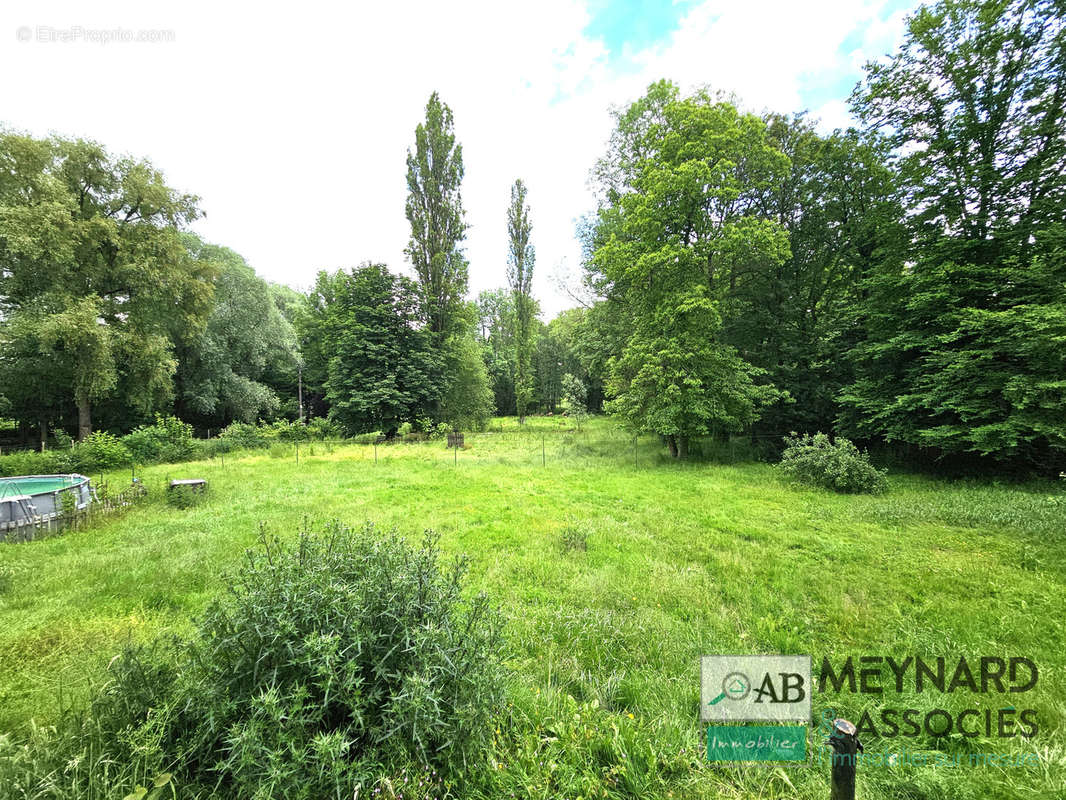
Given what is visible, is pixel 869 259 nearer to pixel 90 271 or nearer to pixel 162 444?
pixel 162 444

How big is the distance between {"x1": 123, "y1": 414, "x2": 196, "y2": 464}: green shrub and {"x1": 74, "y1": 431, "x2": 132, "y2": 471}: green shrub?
818 millimetres

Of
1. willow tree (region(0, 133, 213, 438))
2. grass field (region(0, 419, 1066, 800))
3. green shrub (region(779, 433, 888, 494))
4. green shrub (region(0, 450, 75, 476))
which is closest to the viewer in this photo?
grass field (region(0, 419, 1066, 800))

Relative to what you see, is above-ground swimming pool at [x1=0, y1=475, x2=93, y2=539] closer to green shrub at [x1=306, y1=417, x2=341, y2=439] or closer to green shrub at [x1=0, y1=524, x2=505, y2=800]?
green shrub at [x1=0, y1=524, x2=505, y2=800]

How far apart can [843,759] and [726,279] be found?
15628 mm

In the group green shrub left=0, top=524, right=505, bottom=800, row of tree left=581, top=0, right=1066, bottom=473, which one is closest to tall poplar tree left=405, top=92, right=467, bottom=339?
row of tree left=581, top=0, right=1066, bottom=473

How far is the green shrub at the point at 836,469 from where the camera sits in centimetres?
880

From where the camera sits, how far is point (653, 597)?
416 centimetres

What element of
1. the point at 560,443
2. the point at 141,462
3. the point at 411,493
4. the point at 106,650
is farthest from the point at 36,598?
the point at 560,443

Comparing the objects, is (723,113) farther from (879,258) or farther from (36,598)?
(36,598)

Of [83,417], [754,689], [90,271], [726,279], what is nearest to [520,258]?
[726,279]

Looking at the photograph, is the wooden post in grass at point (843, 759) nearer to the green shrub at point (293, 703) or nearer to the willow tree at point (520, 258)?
the green shrub at point (293, 703)

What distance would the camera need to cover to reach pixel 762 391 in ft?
41.2

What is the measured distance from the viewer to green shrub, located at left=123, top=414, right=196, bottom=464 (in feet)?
47.3

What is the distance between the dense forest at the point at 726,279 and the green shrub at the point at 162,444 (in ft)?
8.03
